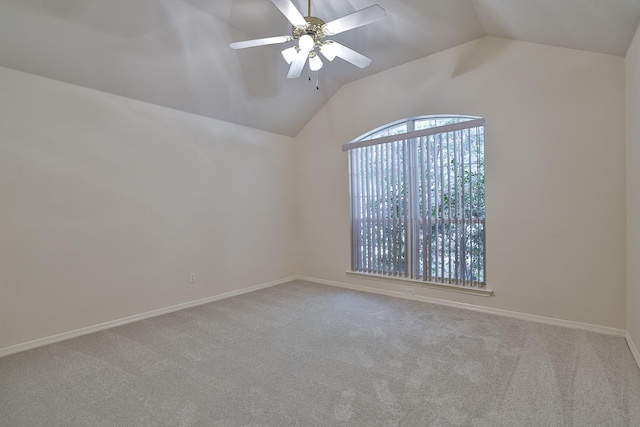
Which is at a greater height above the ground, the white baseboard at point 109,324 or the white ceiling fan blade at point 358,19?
the white ceiling fan blade at point 358,19

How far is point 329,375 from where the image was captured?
2.11 metres

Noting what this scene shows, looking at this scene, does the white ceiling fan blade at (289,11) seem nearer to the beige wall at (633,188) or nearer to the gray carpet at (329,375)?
the beige wall at (633,188)

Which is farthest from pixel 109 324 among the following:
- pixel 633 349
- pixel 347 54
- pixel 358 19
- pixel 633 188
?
pixel 633 188

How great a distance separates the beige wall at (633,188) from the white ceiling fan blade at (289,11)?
2.35 m

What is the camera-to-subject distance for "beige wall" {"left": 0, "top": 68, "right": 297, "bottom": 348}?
2615mm

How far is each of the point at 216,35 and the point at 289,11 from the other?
134 centimetres

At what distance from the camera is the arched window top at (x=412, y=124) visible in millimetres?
3570

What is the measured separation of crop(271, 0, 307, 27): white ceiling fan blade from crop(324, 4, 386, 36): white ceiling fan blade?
196mm

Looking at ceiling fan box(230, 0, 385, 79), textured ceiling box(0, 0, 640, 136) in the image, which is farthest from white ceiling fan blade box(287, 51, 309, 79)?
textured ceiling box(0, 0, 640, 136)

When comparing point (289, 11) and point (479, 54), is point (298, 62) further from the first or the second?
point (479, 54)

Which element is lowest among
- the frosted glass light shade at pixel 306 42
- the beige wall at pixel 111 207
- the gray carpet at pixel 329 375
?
the gray carpet at pixel 329 375

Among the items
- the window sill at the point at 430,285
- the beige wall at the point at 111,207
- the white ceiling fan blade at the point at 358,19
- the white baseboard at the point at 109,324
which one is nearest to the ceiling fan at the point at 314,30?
the white ceiling fan blade at the point at 358,19

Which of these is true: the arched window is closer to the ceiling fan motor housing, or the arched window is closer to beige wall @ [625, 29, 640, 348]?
beige wall @ [625, 29, 640, 348]

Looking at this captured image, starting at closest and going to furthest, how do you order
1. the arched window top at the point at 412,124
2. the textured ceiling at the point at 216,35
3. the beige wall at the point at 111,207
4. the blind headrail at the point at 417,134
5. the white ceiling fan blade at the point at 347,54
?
the textured ceiling at the point at 216,35 < the white ceiling fan blade at the point at 347,54 < the beige wall at the point at 111,207 < the blind headrail at the point at 417,134 < the arched window top at the point at 412,124
